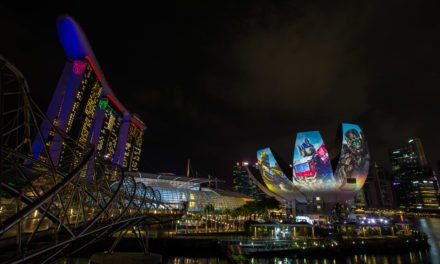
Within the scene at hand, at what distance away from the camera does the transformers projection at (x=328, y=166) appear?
5788 cm

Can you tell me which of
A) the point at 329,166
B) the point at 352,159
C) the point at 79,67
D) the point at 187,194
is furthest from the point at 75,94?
the point at 352,159

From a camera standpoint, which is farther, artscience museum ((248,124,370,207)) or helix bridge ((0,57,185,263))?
artscience museum ((248,124,370,207))

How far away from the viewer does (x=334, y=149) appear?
63.8 metres

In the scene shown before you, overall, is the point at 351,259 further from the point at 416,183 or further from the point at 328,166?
the point at 416,183

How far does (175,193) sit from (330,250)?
126ft

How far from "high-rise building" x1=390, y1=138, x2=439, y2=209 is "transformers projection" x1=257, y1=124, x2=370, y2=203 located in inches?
5386

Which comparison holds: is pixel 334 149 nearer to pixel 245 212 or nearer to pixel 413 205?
pixel 245 212

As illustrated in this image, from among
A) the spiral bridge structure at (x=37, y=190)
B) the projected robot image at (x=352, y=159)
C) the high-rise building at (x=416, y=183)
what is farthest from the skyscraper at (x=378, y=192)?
the spiral bridge structure at (x=37, y=190)

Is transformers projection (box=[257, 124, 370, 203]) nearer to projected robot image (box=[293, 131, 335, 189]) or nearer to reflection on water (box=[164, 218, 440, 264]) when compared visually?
projected robot image (box=[293, 131, 335, 189])

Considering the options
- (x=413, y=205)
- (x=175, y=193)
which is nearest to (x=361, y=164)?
(x=175, y=193)

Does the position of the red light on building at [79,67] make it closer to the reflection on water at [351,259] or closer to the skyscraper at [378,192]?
the reflection on water at [351,259]

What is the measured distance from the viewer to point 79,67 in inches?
2773

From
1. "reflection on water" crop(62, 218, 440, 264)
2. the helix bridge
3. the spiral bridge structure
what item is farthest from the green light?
the helix bridge

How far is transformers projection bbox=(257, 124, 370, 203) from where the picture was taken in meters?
57.9
